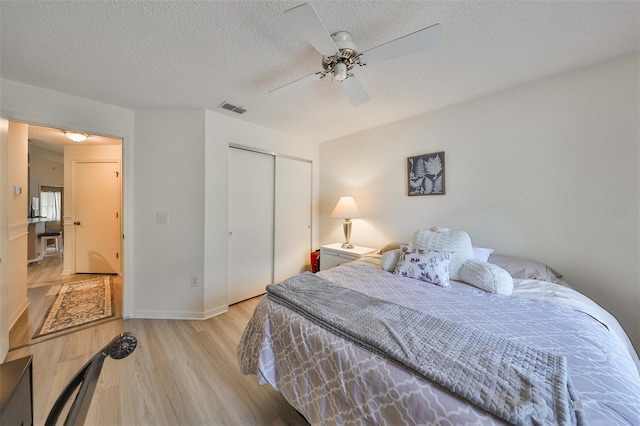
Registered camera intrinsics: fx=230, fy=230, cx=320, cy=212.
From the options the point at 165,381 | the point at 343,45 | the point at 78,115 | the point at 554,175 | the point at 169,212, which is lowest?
the point at 165,381

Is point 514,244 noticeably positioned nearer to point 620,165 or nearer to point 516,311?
point 620,165

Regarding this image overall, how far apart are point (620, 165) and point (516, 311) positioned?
4.66 ft

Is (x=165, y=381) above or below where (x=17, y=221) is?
below

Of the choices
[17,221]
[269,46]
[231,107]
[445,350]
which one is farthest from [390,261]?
[17,221]

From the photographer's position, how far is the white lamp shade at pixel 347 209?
2.98m

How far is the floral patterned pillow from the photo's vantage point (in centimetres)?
170

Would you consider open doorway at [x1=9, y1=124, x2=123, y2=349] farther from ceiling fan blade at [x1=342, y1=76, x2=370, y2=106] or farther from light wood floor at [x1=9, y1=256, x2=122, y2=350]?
ceiling fan blade at [x1=342, y1=76, x2=370, y2=106]

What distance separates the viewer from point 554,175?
1875 mm

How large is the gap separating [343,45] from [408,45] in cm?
39

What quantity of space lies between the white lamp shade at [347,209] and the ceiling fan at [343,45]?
1.58 m

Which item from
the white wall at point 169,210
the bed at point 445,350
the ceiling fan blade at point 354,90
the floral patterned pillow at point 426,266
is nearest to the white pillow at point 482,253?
the bed at point 445,350

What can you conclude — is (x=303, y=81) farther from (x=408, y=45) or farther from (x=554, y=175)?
(x=554, y=175)

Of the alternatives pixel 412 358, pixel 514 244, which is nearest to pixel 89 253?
pixel 412 358

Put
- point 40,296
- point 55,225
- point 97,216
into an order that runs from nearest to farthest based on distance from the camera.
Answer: point 40,296, point 97,216, point 55,225
